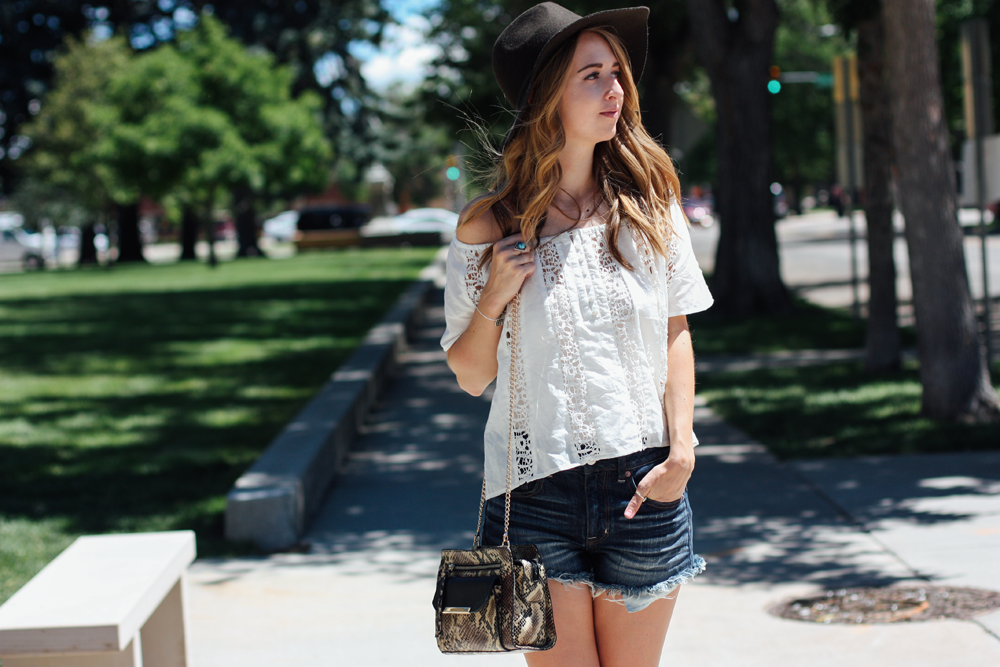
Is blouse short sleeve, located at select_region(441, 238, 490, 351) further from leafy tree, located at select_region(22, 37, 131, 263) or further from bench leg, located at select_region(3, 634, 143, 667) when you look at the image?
leafy tree, located at select_region(22, 37, 131, 263)

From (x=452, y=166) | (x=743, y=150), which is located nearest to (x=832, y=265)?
(x=743, y=150)

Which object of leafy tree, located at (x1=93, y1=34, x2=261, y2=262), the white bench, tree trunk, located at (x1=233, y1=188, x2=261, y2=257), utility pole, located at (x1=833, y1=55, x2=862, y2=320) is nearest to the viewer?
the white bench

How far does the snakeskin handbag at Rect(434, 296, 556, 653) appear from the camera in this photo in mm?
2217

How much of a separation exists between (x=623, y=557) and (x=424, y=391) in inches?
322

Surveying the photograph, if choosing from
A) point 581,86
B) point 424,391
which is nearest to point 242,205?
Result: point 424,391

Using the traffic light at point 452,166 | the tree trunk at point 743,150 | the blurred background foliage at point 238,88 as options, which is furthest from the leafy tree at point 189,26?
the tree trunk at point 743,150

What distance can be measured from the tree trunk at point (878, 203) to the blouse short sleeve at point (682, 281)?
7552 mm

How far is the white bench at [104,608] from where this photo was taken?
110 inches

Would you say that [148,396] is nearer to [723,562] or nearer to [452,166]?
[452,166]

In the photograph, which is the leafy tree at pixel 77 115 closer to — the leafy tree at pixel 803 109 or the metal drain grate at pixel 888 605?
the leafy tree at pixel 803 109

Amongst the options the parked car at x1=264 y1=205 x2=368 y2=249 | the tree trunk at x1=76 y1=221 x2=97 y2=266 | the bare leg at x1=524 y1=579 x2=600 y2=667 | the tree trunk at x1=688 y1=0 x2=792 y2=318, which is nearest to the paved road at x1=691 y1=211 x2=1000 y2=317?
the tree trunk at x1=688 y1=0 x2=792 y2=318

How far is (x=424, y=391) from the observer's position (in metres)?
10.5

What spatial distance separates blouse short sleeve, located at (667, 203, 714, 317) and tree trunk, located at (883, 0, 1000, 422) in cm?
549

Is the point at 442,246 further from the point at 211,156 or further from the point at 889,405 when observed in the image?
the point at 889,405
